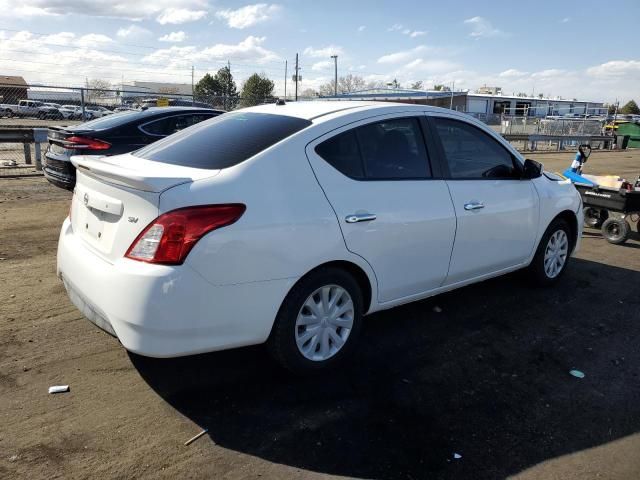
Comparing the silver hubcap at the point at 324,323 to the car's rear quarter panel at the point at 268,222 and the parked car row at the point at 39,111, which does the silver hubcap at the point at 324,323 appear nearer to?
the car's rear quarter panel at the point at 268,222

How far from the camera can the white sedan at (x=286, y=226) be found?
284 cm

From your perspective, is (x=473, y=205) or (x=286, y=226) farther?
(x=473, y=205)

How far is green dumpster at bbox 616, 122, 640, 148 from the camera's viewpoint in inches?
1230

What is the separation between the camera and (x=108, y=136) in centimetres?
782

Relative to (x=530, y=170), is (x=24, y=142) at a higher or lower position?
lower

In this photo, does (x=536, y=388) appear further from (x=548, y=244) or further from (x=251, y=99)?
(x=251, y=99)

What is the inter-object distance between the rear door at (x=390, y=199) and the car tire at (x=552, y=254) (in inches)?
61.3

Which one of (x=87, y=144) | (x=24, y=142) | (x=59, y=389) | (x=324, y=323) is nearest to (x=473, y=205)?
(x=324, y=323)

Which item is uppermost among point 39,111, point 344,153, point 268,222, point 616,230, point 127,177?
point 39,111

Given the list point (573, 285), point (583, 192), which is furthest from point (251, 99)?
point (573, 285)

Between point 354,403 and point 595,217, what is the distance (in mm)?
6640

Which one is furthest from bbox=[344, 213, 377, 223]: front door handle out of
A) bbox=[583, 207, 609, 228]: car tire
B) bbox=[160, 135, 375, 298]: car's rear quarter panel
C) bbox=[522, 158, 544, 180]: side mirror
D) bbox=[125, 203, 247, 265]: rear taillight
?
bbox=[583, 207, 609, 228]: car tire

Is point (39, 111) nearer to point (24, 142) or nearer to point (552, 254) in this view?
point (24, 142)

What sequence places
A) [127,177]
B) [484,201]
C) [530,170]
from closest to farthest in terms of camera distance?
1. [127,177]
2. [484,201]
3. [530,170]
